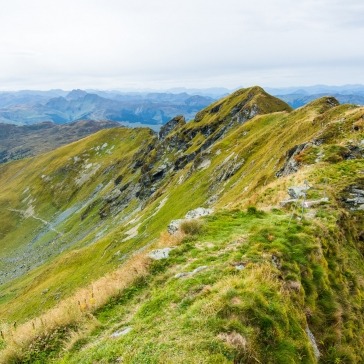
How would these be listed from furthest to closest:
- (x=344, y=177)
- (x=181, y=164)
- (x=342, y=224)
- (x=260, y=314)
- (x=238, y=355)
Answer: (x=181, y=164)
(x=344, y=177)
(x=342, y=224)
(x=260, y=314)
(x=238, y=355)

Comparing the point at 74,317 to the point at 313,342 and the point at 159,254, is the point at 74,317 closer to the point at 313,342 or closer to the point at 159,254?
the point at 159,254

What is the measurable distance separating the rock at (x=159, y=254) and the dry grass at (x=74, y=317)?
42cm

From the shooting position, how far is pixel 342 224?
2141 cm

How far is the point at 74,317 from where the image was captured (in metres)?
13.2

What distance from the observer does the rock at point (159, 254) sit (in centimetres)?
1672

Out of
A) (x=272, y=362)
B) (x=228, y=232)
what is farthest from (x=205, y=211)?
(x=272, y=362)

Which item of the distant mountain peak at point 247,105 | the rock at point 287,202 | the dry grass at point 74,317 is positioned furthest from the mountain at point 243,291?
the distant mountain peak at point 247,105

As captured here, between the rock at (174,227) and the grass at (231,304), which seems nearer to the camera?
the grass at (231,304)

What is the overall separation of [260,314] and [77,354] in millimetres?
6007

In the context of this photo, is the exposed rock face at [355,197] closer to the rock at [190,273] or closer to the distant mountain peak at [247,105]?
the rock at [190,273]

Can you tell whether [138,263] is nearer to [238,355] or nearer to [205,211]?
[238,355]

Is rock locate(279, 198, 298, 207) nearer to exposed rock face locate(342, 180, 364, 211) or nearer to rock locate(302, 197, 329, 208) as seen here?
rock locate(302, 197, 329, 208)

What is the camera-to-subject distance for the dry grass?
40.1 ft

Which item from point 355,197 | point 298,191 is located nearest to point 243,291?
point 298,191
